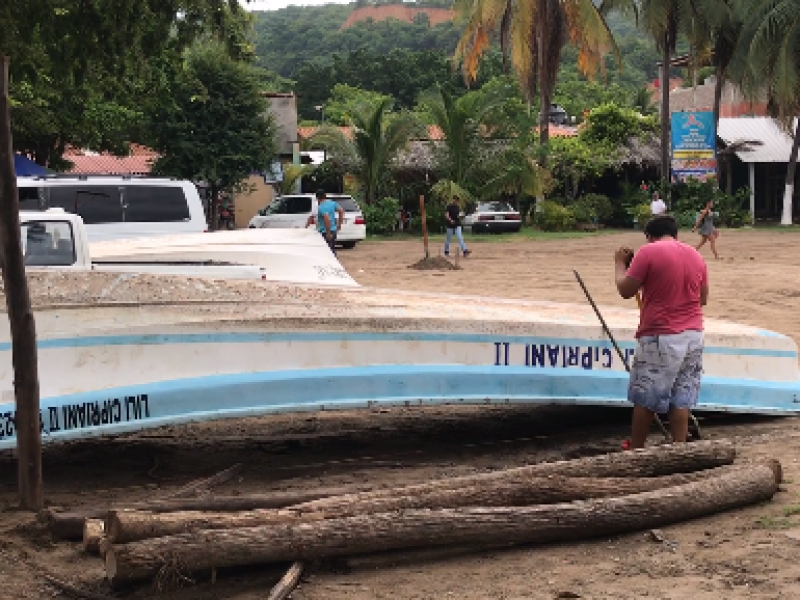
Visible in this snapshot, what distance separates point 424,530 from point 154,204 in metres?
12.1

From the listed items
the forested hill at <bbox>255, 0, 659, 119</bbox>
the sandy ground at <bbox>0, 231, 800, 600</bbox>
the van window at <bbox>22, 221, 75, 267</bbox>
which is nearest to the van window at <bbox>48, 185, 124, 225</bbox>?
the forested hill at <bbox>255, 0, 659, 119</bbox>

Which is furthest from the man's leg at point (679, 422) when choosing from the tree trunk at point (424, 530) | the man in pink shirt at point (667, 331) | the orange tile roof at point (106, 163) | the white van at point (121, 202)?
the orange tile roof at point (106, 163)

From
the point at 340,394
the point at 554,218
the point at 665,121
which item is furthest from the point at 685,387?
the point at 665,121

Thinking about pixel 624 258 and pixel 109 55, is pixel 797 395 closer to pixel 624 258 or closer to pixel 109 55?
pixel 624 258

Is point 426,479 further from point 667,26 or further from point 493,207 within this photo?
point 667,26

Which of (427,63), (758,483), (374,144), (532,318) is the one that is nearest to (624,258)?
(532,318)

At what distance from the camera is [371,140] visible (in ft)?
120

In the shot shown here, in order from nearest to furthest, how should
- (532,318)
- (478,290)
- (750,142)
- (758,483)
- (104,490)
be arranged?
(758,483), (104,490), (532,318), (478,290), (750,142)

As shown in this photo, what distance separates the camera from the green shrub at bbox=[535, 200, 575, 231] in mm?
38625

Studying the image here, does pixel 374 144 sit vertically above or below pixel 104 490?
above

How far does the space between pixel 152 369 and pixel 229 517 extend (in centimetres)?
223

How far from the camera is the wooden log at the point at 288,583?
16.8 ft

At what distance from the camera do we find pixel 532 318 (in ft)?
27.9

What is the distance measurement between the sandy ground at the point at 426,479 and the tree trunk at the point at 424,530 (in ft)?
0.29
